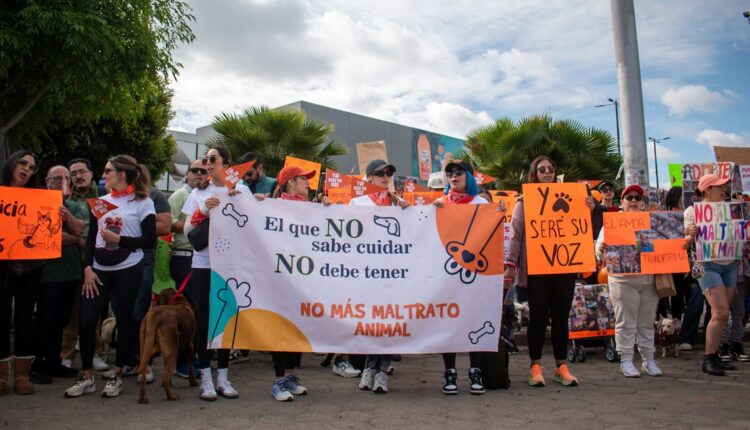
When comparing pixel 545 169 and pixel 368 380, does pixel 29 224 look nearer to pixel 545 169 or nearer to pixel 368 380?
pixel 368 380

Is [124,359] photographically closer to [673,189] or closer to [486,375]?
[486,375]

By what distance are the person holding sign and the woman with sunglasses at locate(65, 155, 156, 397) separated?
16.5 ft

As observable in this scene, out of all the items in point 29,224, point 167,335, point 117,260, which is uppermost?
point 29,224

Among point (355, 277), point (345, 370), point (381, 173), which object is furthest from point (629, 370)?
point (381, 173)

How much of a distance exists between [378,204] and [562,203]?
163 centimetres

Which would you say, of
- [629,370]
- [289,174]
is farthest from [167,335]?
[629,370]

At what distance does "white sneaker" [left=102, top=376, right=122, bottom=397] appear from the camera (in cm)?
451

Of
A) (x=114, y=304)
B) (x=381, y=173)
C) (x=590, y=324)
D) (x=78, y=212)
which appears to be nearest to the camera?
(x=114, y=304)

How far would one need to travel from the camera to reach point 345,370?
5578 millimetres

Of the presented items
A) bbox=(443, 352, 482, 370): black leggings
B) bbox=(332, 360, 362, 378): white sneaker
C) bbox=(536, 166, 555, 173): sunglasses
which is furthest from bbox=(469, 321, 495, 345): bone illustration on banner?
bbox=(536, 166, 555, 173): sunglasses

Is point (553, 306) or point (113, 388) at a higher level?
point (553, 306)

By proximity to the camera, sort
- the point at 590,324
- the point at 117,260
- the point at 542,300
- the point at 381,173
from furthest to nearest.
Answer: the point at 590,324
the point at 381,173
the point at 542,300
the point at 117,260

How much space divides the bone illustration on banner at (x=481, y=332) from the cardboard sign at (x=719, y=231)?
2374mm

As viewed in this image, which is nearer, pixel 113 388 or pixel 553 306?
pixel 113 388
